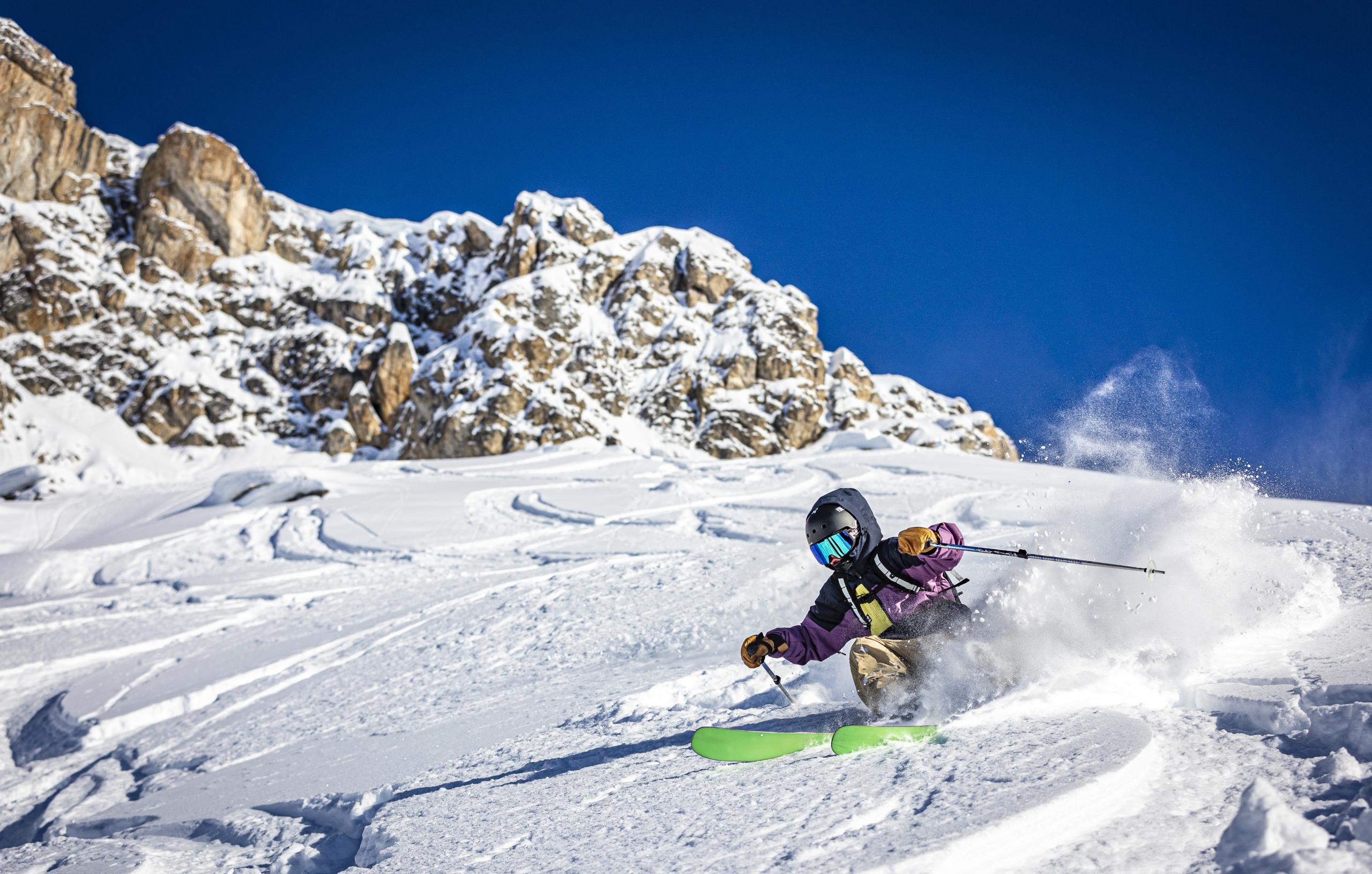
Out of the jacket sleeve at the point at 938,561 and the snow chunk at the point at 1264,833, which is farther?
the jacket sleeve at the point at 938,561

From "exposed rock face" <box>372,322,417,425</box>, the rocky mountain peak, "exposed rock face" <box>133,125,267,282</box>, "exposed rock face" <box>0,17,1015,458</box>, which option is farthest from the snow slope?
the rocky mountain peak

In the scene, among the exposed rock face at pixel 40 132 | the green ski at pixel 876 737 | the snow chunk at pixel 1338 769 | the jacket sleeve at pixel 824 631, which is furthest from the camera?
the exposed rock face at pixel 40 132

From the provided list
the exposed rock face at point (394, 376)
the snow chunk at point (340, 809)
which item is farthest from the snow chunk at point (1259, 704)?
the exposed rock face at point (394, 376)

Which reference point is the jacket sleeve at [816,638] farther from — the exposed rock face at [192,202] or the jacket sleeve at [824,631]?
the exposed rock face at [192,202]

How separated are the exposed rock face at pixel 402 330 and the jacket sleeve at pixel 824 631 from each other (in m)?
69.4

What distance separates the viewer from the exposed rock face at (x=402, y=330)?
3066 inches

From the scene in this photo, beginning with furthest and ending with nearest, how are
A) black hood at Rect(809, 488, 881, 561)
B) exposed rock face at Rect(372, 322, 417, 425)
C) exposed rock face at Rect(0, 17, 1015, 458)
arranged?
exposed rock face at Rect(372, 322, 417, 425) < exposed rock face at Rect(0, 17, 1015, 458) < black hood at Rect(809, 488, 881, 561)

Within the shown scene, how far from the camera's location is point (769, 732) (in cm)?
309

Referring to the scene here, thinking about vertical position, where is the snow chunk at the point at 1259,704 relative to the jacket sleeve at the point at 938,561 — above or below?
below

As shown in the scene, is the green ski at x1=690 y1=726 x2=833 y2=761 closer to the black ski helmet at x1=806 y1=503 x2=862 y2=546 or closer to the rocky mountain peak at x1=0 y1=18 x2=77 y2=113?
the black ski helmet at x1=806 y1=503 x2=862 y2=546

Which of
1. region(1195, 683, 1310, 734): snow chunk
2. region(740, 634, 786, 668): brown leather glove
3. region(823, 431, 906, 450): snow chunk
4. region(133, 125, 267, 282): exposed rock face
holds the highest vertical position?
region(133, 125, 267, 282): exposed rock face

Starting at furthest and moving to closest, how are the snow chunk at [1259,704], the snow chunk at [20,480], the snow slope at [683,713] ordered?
the snow chunk at [20,480], the snow chunk at [1259,704], the snow slope at [683,713]

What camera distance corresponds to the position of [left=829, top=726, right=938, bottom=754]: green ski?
2.79m

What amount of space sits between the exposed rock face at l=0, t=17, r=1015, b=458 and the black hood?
228 feet
